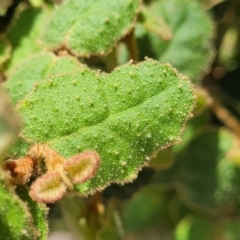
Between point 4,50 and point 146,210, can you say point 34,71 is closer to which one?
point 4,50

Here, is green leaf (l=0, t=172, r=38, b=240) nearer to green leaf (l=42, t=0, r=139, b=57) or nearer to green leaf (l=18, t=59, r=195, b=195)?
green leaf (l=18, t=59, r=195, b=195)

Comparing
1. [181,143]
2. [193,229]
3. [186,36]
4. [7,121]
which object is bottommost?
[193,229]

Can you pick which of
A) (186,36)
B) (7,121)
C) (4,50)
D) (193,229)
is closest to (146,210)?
(193,229)

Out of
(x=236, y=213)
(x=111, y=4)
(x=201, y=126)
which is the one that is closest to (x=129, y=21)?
(x=111, y=4)

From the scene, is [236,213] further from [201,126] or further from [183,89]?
[183,89]

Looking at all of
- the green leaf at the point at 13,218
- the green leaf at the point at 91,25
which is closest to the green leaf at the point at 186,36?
the green leaf at the point at 91,25

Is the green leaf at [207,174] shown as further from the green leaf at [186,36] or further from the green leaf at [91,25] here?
the green leaf at [91,25]
